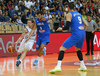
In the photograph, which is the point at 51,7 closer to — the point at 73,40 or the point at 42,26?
the point at 42,26

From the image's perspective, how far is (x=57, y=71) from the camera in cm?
749

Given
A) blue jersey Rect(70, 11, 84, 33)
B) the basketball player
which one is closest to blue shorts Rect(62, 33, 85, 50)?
blue jersey Rect(70, 11, 84, 33)

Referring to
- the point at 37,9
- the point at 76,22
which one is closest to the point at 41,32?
the point at 76,22

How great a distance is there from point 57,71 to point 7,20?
1044 centimetres

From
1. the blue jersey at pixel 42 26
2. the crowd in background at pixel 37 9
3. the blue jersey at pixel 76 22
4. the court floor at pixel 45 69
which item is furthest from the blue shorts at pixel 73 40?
the crowd in background at pixel 37 9

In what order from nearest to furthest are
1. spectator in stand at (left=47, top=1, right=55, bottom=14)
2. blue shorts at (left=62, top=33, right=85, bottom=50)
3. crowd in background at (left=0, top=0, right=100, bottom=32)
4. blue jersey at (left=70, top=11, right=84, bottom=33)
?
blue shorts at (left=62, top=33, right=85, bottom=50)
blue jersey at (left=70, top=11, right=84, bottom=33)
crowd in background at (left=0, top=0, right=100, bottom=32)
spectator in stand at (left=47, top=1, right=55, bottom=14)

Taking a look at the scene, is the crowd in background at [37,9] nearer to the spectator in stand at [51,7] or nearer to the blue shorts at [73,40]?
the spectator in stand at [51,7]

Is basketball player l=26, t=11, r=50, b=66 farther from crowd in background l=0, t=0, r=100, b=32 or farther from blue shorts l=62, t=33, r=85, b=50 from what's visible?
crowd in background l=0, t=0, r=100, b=32

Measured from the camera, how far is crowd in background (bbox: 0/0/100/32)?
17875mm

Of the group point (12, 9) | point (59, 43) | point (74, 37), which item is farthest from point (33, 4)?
point (74, 37)

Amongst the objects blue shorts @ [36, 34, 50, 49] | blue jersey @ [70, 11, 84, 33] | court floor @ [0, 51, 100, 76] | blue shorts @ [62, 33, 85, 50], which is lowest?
court floor @ [0, 51, 100, 76]

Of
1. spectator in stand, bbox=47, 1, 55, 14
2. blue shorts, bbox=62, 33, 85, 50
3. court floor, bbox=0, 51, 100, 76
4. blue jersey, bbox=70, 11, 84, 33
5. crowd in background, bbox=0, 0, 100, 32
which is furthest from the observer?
spectator in stand, bbox=47, 1, 55, 14

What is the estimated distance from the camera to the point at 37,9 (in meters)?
20.3

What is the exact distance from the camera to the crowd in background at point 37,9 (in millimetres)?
17875
